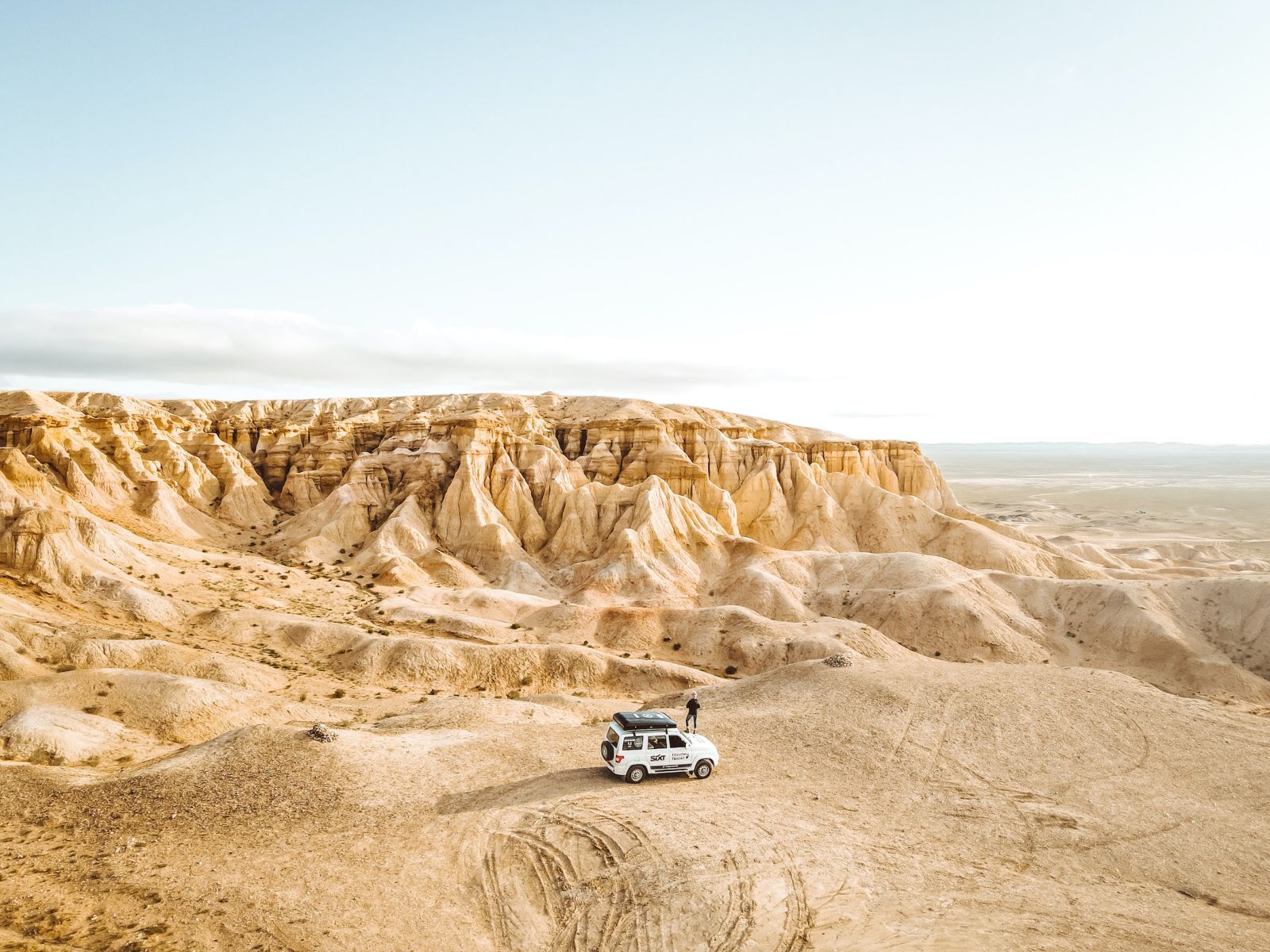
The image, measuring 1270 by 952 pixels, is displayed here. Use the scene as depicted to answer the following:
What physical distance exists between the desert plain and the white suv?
0.53 metres

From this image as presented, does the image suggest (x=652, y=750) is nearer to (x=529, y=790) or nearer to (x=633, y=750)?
(x=633, y=750)

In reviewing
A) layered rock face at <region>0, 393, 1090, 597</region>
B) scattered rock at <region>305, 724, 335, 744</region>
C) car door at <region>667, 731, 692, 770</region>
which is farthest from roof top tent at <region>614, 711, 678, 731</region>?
layered rock face at <region>0, 393, 1090, 597</region>

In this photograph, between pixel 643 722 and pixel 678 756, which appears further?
pixel 643 722

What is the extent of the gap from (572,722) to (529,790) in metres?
8.72

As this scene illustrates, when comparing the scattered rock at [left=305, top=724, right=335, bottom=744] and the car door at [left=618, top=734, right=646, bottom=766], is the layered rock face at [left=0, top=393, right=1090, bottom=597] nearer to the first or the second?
the scattered rock at [left=305, top=724, right=335, bottom=744]

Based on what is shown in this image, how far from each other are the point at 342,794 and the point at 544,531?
4866 cm

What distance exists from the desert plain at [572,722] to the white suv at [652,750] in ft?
1.72

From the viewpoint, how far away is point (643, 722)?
63.0ft

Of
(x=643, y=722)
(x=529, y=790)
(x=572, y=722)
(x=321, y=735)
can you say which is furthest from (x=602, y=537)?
(x=529, y=790)

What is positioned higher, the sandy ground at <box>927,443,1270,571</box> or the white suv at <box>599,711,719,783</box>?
the white suv at <box>599,711,719,783</box>

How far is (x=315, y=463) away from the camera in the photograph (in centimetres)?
7788

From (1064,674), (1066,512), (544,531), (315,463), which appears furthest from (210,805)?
(1066,512)

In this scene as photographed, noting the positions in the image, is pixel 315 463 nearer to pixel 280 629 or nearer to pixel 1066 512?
pixel 280 629

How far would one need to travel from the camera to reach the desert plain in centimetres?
1369
